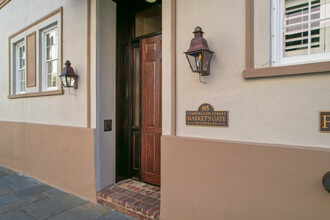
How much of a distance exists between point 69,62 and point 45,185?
9.44 ft

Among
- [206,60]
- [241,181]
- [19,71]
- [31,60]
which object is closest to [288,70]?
[206,60]

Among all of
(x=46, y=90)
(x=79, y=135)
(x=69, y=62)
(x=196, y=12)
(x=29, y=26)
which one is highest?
(x=29, y=26)

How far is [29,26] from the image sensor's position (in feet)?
19.2

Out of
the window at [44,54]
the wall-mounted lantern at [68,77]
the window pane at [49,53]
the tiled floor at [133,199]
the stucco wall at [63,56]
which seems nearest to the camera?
the tiled floor at [133,199]

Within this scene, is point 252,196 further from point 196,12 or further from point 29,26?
point 29,26

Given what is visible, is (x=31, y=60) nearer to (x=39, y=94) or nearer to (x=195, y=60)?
(x=39, y=94)

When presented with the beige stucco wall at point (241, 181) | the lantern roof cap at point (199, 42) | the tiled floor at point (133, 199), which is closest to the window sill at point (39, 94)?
the tiled floor at point (133, 199)

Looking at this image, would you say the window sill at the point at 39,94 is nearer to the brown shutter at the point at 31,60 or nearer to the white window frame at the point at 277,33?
the brown shutter at the point at 31,60

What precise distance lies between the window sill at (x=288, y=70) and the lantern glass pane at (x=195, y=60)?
20.5 inches

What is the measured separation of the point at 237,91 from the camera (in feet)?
8.41

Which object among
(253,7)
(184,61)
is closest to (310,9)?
(253,7)

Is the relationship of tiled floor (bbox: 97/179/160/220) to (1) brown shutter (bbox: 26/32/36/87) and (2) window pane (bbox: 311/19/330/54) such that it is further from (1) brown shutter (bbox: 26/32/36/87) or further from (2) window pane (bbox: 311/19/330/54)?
(1) brown shutter (bbox: 26/32/36/87)

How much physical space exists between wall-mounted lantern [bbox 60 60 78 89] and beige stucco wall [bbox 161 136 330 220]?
2.40 m

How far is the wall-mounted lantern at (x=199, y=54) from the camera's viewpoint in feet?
8.51
